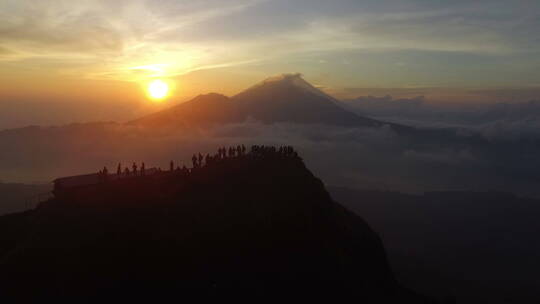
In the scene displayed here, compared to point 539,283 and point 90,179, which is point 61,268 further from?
point 539,283

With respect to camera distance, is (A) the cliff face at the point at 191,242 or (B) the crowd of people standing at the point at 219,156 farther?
(B) the crowd of people standing at the point at 219,156

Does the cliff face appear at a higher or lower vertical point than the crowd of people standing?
lower

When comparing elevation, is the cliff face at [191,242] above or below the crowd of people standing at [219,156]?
below

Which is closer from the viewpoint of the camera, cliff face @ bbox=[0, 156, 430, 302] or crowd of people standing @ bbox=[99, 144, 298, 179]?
cliff face @ bbox=[0, 156, 430, 302]

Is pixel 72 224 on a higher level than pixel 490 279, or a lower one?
higher

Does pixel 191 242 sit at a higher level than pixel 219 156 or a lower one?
lower

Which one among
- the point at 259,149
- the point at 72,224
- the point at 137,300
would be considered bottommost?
the point at 137,300

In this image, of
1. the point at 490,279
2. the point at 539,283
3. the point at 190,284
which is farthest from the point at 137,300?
the point at 539,283

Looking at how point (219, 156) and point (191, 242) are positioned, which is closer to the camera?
point (191, 242)
